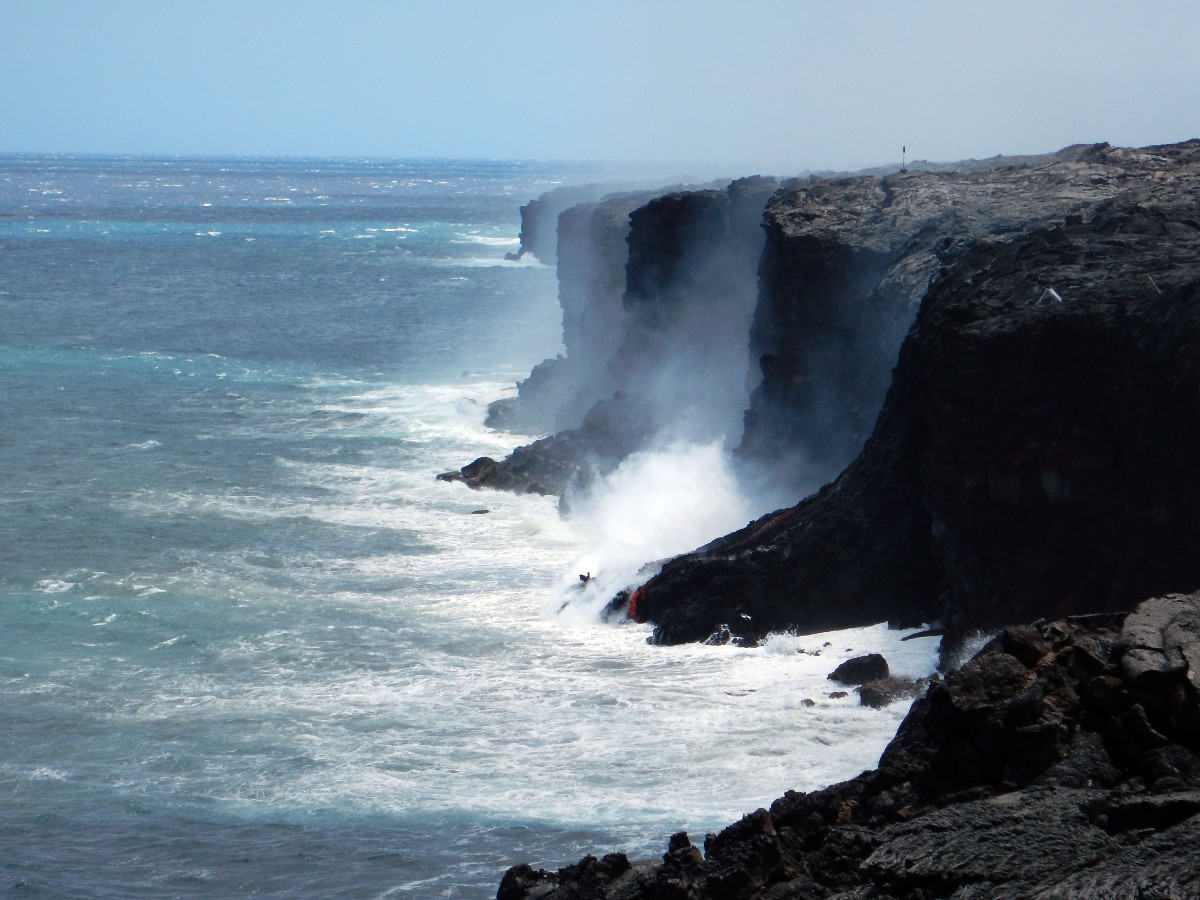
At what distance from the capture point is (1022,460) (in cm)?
1961

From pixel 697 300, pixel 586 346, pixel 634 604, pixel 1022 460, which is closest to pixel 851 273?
pixel 634 604

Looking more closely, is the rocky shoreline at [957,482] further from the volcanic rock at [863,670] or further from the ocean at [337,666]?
the ocean at [337,666]

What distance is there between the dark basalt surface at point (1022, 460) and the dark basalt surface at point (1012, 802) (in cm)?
629

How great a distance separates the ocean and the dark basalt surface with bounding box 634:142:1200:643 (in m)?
1.11

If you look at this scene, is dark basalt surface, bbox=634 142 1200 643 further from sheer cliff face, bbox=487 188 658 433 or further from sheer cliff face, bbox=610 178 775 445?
sheer cliff face, bbox=487 188 658 433

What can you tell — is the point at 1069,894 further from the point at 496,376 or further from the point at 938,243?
the point at 496,376

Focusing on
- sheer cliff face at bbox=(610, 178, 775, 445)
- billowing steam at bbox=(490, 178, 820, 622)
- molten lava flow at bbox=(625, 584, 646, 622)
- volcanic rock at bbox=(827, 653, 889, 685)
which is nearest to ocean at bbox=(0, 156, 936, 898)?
billowing steam at bbox=(490, 178, 820, 622)

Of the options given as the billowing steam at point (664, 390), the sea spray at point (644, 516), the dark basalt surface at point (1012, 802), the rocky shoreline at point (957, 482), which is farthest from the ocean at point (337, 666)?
the dark basalt surface at point (1012, 802)

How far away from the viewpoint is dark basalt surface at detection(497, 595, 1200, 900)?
8867 mm

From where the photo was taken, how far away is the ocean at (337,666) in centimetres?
1641

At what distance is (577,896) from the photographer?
1121 cm

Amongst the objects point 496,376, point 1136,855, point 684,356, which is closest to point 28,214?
point 496,376

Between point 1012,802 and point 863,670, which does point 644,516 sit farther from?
point 1012,802

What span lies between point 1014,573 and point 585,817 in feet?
23.8
